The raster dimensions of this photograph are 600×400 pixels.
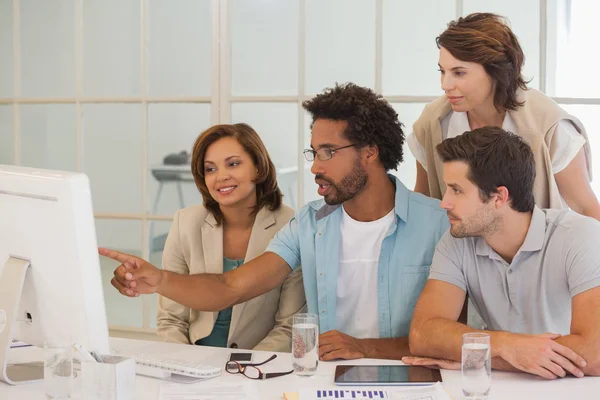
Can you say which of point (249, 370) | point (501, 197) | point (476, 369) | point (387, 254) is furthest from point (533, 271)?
point (249, 370)

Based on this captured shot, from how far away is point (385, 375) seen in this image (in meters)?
2.11

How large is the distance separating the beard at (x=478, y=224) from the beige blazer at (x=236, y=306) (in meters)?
0.77

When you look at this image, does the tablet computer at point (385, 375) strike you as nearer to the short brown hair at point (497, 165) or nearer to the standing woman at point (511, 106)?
the short brown hair at point (497, 165)

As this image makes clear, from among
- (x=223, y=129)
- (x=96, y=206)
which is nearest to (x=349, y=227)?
(x=223, y=129)

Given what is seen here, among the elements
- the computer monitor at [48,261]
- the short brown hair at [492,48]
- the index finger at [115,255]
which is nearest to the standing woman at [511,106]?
the short brown hair at [492,48]

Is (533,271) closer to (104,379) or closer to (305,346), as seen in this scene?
(305,346)

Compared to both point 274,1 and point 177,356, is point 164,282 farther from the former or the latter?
point 274,1

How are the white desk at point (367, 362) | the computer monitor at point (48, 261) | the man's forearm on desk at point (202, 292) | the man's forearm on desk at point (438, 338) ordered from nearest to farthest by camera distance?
the computer monitor at point (48, 261) → the white desk at point (367, 362) → the man's forearm on desk at point (438, 338) → the man's forearm on desk at point (202, 292)

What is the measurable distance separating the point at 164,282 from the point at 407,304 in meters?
0.78

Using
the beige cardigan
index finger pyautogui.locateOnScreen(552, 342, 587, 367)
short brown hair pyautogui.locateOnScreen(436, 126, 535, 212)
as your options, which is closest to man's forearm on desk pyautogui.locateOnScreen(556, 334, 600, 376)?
index finger pyautogui.locateOnScreen(552, 342, 587, 367)

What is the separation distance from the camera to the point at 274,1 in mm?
4043

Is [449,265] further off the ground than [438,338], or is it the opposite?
[449,265]

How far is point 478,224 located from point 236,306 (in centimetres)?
93

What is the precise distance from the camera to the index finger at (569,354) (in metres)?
2.09
